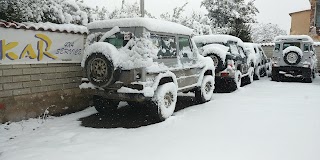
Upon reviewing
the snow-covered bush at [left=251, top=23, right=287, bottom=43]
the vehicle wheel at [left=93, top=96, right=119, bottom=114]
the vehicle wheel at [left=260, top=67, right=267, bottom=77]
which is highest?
the snow-covered bush at [left=251, top=23, right=287, bottom=43]

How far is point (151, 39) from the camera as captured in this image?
5.89 metres

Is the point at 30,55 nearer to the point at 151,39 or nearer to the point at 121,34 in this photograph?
the point at 121,34

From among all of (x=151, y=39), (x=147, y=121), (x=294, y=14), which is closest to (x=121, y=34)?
(x=151, y=39)

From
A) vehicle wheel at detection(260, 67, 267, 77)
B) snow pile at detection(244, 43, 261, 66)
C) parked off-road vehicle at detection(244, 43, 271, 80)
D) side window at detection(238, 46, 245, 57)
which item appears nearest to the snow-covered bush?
vehicle wheel at detection(260, 67, 267, 77)

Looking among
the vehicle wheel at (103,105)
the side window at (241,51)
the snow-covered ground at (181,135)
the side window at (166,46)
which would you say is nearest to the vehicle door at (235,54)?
the side window at (241,51)

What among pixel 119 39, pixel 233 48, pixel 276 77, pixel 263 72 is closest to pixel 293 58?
pixel 276 77

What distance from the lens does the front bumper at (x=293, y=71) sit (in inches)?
466

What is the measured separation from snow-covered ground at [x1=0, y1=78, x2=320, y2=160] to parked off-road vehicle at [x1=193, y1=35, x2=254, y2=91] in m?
1.99

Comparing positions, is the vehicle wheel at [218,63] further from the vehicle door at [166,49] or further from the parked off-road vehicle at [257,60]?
the parked off-road vehicle at [257,60]

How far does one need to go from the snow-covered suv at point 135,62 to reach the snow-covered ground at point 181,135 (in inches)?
24.0

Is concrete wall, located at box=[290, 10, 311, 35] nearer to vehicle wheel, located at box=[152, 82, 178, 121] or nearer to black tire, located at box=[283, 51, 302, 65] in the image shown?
black tire, located at box=[283, 51, 302, 65]

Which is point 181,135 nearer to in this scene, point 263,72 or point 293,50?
point 293,50

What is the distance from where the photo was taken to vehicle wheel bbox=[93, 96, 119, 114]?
6.86 metres

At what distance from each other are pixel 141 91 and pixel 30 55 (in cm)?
256
